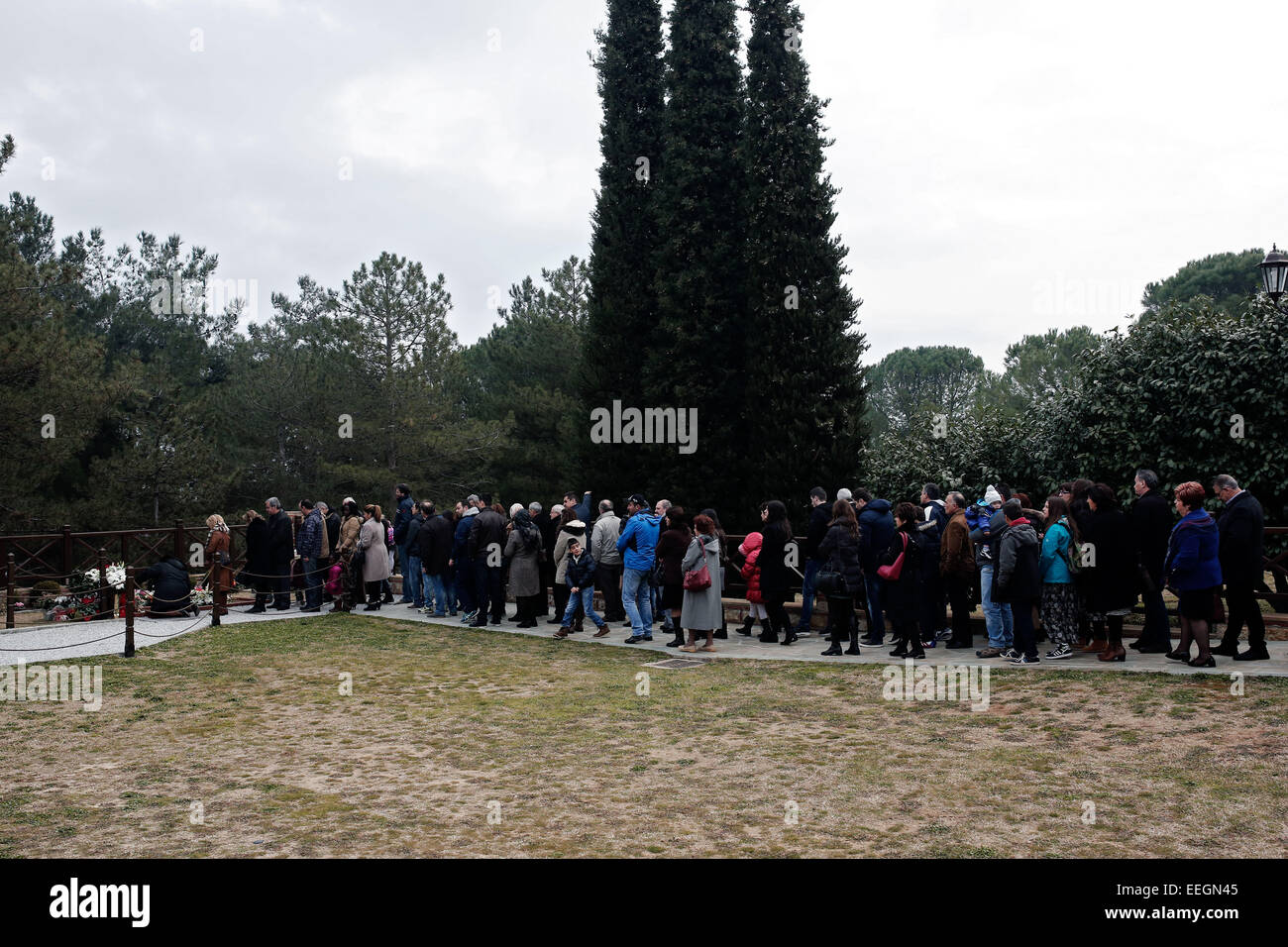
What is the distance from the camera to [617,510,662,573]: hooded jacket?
43.9ft

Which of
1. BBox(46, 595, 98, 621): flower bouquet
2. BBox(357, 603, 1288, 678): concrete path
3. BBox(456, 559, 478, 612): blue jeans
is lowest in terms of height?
BBox(357, 603, 1288, 678): concrete path

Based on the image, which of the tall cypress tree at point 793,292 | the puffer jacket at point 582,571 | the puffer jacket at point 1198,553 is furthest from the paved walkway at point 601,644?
the tall cypress tree at point 793,292

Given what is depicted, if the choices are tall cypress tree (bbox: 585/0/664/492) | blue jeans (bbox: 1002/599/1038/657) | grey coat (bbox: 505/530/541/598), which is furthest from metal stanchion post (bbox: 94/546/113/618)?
blue jeans (bbox: 1002/599/1038/657)

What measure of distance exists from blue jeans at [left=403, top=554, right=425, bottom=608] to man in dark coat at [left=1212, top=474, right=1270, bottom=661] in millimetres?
12282

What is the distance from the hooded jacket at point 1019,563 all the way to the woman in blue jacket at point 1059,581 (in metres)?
0.22

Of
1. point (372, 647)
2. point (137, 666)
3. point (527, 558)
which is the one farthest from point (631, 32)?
point (137, 666)

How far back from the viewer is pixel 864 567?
12.2 m

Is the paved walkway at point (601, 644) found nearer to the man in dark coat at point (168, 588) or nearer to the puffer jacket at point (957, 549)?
the man in dark coat at point (168, 588)

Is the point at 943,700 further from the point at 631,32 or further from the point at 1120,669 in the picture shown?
the point at 631,32

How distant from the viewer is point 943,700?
31.0 ft

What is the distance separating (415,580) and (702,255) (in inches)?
378

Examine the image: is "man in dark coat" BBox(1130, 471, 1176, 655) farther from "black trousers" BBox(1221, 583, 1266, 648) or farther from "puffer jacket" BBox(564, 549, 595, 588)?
"puffer jacket" BBox(564, 549, 595, 588)

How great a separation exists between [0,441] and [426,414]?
15308 mm

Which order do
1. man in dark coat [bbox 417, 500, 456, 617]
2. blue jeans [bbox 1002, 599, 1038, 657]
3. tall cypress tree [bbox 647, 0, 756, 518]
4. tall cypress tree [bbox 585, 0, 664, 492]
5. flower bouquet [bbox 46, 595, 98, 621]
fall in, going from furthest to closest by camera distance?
1. tall cypress tree [bbox 585, 0, 664, 492]
2. tall cypress tree [bbox 647, 0, 756, 518]
3. flower bouquet [bbox 46, 595, 98, 621]
4. man in dark coat [bbox 417, 500, 456, 617]
5. blue jeans [bbox 1002, 599, 1038, 657]
